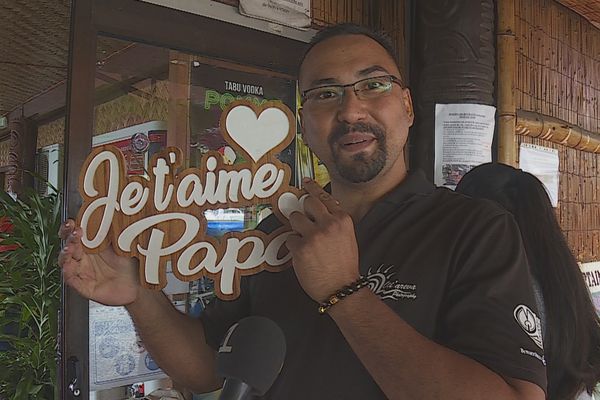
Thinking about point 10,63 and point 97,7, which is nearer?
point 97,7

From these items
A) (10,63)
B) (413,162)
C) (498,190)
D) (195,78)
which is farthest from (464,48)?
(10,63)

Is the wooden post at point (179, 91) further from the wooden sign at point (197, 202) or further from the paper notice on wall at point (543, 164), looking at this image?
the paper notice on wall at point (543, 164)

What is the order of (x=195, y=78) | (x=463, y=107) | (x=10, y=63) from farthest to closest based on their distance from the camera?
(x=10, y=63) < (x=463, y=107) < (x=195, y=78)

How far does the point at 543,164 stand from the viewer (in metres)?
2.81

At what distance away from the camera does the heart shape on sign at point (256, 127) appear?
88 cm

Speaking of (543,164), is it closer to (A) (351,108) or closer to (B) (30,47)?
(A) (351,108)

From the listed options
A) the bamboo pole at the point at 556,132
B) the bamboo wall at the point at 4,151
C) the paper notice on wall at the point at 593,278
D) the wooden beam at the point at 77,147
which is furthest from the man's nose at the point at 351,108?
the paper notice on wall at the point at 593,278

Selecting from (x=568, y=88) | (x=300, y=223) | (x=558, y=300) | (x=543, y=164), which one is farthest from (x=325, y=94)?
(x=568, y=88)

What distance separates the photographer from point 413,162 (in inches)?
88.4

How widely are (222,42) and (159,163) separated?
119cm

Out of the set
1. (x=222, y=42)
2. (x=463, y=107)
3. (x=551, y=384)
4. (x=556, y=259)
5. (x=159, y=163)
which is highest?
(x=222, y=42)

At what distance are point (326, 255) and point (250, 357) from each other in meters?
0.18

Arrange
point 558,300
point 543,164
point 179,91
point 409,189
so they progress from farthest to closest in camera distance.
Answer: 1. point 543,164
2. point 179,91
3. point 558,300
4. point 409,189

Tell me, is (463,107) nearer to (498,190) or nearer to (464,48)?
(464,48)
